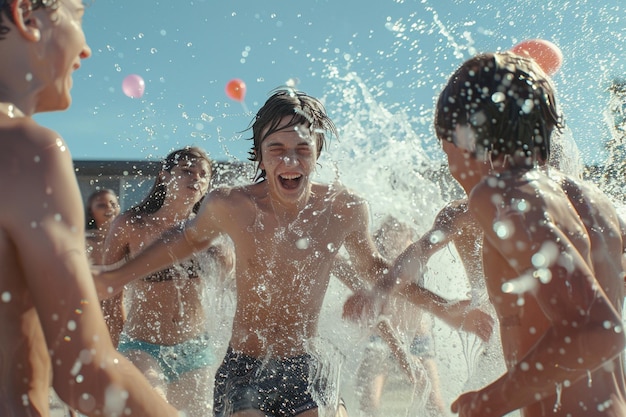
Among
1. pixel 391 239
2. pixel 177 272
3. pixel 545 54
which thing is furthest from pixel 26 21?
pixel 391 239

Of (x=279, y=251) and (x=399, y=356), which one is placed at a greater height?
(x=279, y=251)

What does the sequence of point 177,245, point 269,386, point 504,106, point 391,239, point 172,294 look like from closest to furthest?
point 504,106 < point 269,386 < point 177,245 < point 172,294 < point 391,239

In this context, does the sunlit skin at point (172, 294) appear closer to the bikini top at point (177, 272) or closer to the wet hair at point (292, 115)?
the bikini top at point (177, 272)

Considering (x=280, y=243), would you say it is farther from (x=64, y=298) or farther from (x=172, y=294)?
(x=64, y=298)

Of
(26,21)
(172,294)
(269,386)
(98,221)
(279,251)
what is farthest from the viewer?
(98,221)

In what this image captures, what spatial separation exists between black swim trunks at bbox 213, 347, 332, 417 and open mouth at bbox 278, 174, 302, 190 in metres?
0.79

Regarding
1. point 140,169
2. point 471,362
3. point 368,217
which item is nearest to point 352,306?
point 368,217

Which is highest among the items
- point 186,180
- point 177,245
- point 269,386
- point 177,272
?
point 186,180

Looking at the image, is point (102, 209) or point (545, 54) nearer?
point (545, 54)

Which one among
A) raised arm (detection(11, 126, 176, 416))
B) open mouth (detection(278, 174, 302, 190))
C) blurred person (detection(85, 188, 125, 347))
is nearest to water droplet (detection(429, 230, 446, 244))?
open mouth (detection(278, 174, 302, 190))

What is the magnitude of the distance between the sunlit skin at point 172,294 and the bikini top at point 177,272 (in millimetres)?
14

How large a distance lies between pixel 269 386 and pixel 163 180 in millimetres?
2112

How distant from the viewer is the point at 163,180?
471cm

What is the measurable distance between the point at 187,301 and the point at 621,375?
9.70ft
